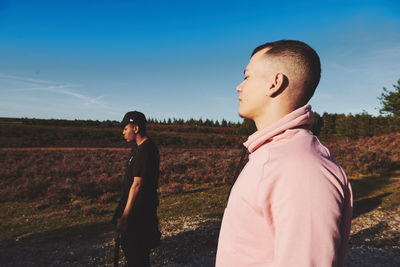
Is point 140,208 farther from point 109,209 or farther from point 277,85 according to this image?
point 109,209

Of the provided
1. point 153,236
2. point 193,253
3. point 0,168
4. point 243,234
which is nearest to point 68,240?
point 193,253

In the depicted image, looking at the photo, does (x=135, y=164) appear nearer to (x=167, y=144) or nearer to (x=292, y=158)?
(x=292, y=158)

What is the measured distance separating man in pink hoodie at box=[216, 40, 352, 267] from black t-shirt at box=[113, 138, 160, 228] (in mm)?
2114

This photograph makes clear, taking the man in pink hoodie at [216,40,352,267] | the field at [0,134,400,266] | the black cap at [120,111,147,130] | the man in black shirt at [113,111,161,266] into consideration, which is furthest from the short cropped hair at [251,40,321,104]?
the field at [0,134,400,266]

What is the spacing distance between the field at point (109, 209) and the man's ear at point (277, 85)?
521 cm

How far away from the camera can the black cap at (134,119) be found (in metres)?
3.43

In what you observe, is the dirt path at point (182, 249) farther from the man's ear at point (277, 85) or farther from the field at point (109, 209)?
the man's ear at point (277, 85)

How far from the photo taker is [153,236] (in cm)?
305

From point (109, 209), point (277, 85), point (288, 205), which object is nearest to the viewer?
point (288, 205)

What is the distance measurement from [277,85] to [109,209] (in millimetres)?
10497

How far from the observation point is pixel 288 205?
2.54 feet

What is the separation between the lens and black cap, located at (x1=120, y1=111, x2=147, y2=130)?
343 centimetres

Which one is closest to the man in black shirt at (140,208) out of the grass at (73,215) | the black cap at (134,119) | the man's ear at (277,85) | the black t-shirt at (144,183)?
the black t-shirt at (144,183)

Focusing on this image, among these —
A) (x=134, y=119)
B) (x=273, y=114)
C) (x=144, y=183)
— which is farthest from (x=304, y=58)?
(x=134, y=119)
